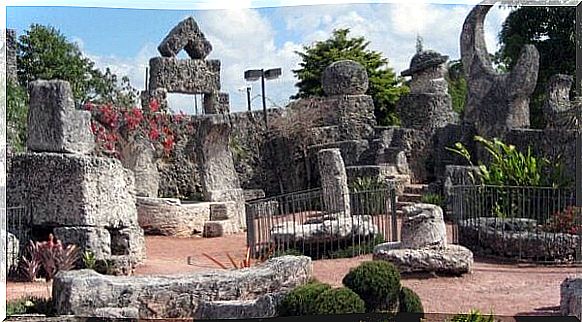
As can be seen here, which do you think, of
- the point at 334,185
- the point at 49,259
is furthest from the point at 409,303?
the point at 334,185

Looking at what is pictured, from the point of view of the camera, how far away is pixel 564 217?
12.1m

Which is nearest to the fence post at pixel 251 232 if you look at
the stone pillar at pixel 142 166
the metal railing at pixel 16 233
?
the metal railing at pixel 16 233

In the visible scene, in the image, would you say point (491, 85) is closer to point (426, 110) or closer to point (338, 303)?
point (426, 110)

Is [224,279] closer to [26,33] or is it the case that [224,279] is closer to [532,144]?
→ [532,144]

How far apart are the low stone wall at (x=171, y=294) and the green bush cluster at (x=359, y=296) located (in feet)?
0.91

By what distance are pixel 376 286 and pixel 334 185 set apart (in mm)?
6115

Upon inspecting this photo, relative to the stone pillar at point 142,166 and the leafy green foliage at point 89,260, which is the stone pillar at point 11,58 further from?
the leafy green foliage at point 89,260

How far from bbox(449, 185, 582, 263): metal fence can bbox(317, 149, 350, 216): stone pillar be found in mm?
1829

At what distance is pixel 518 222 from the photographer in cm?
1248

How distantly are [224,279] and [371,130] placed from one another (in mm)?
12681

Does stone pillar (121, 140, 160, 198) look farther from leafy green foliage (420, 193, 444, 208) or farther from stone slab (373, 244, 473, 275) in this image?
stone slab (373, 244, 473, 275)

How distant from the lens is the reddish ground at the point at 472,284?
29.3ft

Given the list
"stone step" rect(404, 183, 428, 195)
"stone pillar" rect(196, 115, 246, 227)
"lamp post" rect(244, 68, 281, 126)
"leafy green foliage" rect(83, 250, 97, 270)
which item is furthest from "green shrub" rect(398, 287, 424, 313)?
"lamp post" rect(244, 68, 281, 126)

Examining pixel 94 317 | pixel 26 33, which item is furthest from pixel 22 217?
pixel 26 33
